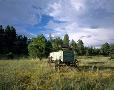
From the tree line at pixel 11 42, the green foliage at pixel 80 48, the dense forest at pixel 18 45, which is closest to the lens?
the dense forest at pixel 18 45

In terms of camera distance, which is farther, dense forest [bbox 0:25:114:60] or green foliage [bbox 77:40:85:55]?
green foliage [bbox 77:40:85:55]

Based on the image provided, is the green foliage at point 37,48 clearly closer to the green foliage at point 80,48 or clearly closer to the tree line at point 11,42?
the tree line at point 11,42

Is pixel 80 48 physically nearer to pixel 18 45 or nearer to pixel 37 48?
pixel 18 45

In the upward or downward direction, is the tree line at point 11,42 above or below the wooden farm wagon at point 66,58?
above

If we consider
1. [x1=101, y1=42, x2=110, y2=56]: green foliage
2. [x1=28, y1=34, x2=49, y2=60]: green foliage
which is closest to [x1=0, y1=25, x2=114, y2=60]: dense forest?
[x1=101, y1=42, x2=110, y2=56]: green foliage

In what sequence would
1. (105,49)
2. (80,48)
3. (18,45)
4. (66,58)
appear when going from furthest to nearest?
(105,49), (80,48), (18,45), (66,58)

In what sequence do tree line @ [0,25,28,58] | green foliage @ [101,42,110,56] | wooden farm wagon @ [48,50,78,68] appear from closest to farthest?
wooden farm wagon @ [48,50,78,68]
tree line @ [0,25,28,58]
green foliage @ [101,42,110,56]

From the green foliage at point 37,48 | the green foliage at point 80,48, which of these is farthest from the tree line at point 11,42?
the green foliage at point 37,48

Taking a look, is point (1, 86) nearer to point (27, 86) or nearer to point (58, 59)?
point (27, 86)

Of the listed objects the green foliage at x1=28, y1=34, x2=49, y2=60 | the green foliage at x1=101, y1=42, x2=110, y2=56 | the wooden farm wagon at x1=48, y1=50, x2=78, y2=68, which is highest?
the green foliage at x1=101, y1=42, x2=110, y2=56

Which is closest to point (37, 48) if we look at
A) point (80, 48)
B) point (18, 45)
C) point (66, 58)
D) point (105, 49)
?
point (66, 58)

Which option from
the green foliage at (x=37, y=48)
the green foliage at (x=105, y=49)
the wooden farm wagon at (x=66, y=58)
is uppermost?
the green foliage at (x=105, y=49)

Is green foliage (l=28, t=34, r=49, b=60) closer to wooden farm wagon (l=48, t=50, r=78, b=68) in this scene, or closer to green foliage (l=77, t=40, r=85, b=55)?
wooden farm wagon (l=48, t=50, r=78, b=68)

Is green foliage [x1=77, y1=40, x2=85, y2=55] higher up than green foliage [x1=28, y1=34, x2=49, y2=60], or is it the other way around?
green foliage [x1=77, y1=40, x2=85, y2=55]
